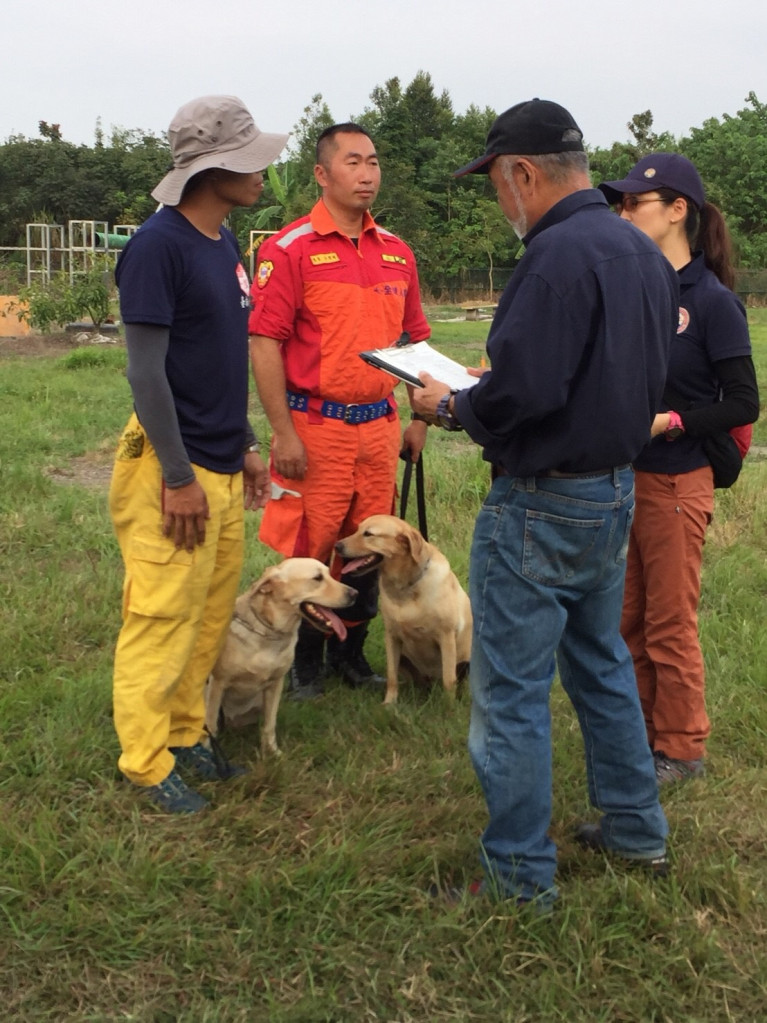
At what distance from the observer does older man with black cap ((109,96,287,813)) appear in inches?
123

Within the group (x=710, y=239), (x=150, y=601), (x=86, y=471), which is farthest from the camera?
(x=86, y=471)

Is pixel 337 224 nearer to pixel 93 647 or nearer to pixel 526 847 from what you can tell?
pixel 93 647

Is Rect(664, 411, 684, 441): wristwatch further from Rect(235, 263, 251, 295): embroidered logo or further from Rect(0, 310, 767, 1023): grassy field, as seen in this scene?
Rect(235, 263, 251, 295): embroidered logo

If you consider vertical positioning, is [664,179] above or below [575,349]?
above

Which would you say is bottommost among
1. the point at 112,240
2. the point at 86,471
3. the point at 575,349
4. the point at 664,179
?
the point at 86,471

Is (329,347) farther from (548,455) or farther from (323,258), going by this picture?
(548,455)

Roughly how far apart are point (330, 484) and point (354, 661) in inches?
39.7

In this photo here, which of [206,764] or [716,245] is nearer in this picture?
[716,245]

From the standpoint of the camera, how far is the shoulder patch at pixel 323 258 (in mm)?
4086

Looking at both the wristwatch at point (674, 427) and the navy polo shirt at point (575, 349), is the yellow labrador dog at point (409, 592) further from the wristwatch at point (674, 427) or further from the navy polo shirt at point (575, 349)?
the navy polo shirt at point (575, 349)

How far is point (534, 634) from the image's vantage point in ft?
8.83

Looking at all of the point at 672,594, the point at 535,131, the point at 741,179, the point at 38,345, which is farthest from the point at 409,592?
the point at 741,179

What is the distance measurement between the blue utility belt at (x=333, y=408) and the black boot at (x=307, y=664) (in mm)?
1009

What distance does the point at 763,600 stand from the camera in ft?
17.8
